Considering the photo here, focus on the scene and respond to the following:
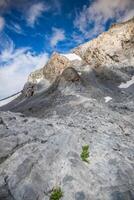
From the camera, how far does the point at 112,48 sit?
61.8 m

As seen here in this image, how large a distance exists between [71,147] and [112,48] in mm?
45081

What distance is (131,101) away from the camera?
1458 inches

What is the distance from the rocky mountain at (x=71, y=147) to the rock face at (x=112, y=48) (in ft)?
56.8

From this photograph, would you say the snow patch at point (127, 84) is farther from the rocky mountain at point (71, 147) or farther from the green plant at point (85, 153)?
the green plant at point (85, 153)

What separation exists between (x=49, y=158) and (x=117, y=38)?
162 ft

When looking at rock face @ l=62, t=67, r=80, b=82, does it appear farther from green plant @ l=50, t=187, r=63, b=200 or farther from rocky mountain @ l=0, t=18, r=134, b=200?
green plant @ l=50, t=187, r=63, b=200

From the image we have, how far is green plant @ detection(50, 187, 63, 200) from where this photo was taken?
16.9m

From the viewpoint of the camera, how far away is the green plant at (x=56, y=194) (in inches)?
664

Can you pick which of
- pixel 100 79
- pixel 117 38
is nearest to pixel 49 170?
pixel 100 79

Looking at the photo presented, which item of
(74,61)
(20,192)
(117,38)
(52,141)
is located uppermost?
(117,38)

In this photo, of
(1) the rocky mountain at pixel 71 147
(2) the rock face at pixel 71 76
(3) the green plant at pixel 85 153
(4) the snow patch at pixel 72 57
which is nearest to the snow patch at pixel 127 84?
(1) the rocky mountain at pixel 71 147

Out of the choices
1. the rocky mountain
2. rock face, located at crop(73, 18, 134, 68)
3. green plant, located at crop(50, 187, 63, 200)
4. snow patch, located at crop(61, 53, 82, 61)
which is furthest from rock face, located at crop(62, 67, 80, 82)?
green plant, located at crop(50, 187, 63, 200)

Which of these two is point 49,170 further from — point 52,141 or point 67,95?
point 67,95

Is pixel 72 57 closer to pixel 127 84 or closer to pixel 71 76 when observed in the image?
pixel 127 84
